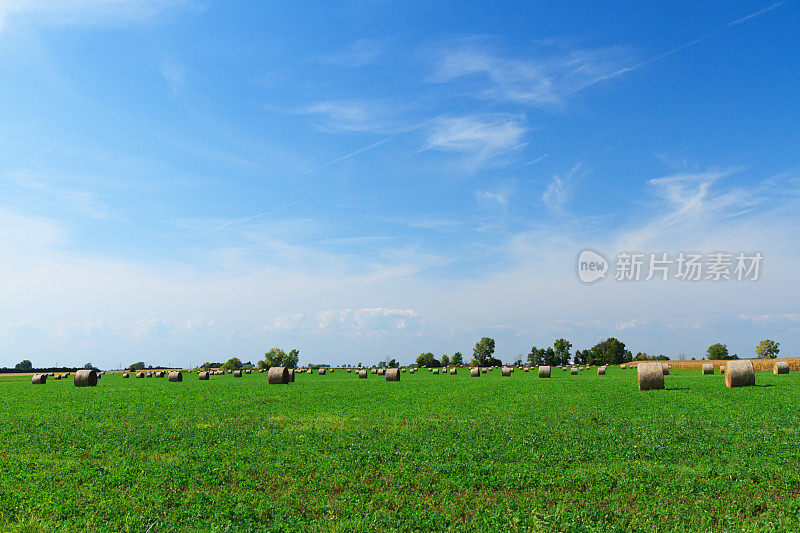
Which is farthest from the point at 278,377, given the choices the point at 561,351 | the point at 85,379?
the point at 561,351

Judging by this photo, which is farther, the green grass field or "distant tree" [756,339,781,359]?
"distant tree" [756,339,781,359]

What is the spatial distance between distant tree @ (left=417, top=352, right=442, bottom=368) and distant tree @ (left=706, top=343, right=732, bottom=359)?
8790 centimetres

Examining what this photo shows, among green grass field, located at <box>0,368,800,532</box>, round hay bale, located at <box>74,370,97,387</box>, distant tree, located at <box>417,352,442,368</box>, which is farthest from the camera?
distant tree, located at <box>417,352,442,368</box>

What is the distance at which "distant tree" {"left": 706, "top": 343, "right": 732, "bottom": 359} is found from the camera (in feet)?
509

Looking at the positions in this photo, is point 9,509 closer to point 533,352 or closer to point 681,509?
point 681,509

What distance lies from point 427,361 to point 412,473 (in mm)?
126075

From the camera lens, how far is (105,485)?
1300 centimetres

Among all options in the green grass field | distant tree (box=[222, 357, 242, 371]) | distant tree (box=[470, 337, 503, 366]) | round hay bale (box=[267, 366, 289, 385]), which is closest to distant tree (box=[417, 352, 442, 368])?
distant tree (box=[470, 337, 503, 366])

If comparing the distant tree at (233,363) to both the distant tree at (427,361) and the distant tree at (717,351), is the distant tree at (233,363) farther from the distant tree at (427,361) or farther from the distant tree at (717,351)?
the distant tree at (717,351)

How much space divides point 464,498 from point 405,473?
6.56 ft

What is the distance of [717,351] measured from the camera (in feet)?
518

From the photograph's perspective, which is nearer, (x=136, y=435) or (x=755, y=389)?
(x=136, y=435)

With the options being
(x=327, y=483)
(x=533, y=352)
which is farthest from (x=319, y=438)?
(x=533, y=352)

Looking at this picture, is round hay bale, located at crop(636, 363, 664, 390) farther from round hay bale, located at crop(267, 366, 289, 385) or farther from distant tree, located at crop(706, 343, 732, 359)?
distant tree, located at crop(706, 343, 732, 359)
